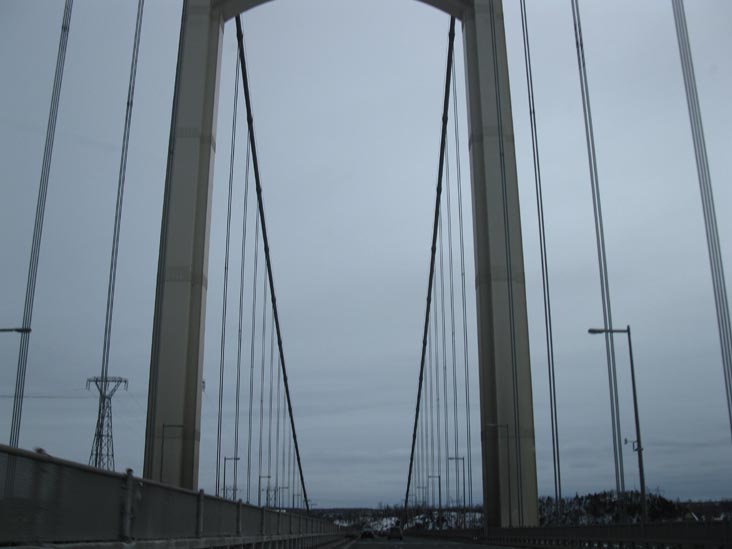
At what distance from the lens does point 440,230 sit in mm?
46250

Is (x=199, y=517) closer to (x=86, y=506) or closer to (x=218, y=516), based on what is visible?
(x=218, y=516)

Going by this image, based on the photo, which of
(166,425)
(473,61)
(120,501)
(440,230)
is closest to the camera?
(120,501)

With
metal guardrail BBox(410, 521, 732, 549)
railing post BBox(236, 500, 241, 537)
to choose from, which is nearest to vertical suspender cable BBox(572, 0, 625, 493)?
metal guardrail BBox(410, 521, 732, 549)

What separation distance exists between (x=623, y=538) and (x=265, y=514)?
5978 mm

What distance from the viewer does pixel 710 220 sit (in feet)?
24.3

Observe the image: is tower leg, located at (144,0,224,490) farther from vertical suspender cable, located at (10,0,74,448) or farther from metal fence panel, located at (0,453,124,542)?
metal fence panel, located at (0,453,124,542)

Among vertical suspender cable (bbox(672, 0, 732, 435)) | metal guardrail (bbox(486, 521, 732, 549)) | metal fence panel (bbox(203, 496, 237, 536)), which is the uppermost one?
vertical suspender cable (bbox(672, 0, 732, 435))

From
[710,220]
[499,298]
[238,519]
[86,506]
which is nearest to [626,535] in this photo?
[238,519]

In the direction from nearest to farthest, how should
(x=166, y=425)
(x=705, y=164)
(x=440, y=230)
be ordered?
1. (x=705, y=164)
2. (x=166, y=425)
3. (x=440, y=230)

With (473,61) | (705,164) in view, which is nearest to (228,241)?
(473,61)

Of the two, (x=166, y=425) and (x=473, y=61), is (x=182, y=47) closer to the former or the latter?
(x=473, y=61)

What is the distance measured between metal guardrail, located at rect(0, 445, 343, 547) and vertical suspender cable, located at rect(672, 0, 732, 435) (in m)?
4.17

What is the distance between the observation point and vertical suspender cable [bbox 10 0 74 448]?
12.0 m

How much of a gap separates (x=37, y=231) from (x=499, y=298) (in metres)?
13.5
